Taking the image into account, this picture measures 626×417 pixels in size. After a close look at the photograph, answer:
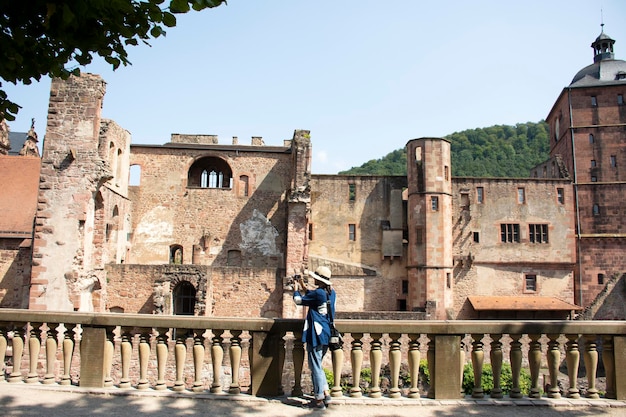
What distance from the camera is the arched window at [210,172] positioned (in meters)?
36.7

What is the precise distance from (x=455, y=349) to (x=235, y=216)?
2866 cm

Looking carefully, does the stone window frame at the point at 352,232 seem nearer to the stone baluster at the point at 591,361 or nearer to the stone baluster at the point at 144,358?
the stone baluster at the point at 591,361

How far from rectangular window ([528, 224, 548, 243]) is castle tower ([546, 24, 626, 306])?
2392 millimetres

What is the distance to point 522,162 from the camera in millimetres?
89312

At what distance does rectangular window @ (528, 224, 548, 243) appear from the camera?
3697 cm

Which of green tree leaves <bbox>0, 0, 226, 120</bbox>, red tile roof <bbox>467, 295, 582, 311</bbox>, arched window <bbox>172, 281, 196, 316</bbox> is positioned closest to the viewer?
green tree leaves <bbox>0, 0, 226, 120</bbox>

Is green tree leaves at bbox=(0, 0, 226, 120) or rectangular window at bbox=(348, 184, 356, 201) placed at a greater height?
rectangular window at bbox=(348, 184, 356, 201)

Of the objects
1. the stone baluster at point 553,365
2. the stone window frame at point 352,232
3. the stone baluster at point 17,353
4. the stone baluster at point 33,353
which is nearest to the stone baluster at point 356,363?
the stone baluster at point 553,365

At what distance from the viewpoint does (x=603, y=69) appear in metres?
40.6

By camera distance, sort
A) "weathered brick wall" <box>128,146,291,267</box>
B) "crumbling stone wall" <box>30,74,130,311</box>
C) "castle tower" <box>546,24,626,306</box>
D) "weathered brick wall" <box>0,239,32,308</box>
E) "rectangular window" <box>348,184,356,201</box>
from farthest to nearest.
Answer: "rectangular window" <box>348,184,356,201</box>
"castle tower" <box>546,24,626,306</box>
"weathered brick wall" <box>128,146,291,267</box>
"weathered brick wall" <box>0,239,32,308</box>
"crumbling stone wall" <box>30,74,130,311</box>

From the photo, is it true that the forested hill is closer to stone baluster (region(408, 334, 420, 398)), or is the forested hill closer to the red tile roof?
the red tile roof

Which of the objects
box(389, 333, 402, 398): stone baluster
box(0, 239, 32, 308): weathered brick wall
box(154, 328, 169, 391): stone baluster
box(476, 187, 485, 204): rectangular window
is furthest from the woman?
box(476, 187, 485, 204): rectangular window

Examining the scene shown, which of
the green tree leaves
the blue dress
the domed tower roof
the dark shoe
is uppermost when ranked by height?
the domed tower roof

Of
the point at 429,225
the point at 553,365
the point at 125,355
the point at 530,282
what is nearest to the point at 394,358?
the point at 553,365
